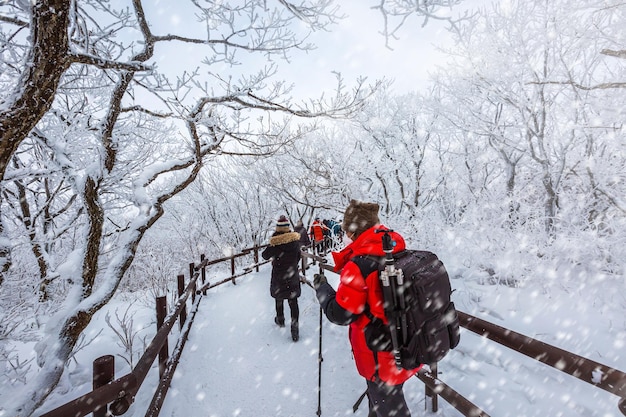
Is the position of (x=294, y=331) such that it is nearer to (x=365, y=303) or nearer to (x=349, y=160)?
(x=365, y=303)

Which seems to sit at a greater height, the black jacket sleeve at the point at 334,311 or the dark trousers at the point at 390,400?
the black jacket sleeve at the point at 334,311

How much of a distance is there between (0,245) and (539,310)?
26.1ft

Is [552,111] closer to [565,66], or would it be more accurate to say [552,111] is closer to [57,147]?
[565,66]

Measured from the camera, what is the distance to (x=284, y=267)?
17.4 ft

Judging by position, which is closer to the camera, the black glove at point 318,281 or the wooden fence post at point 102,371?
the wooden fence post at point 102,371

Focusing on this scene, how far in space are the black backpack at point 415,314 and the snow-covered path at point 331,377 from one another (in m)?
1.49

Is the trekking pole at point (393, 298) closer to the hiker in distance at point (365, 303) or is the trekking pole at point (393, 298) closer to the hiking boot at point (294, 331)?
the hiker in distance at point (365, 303)

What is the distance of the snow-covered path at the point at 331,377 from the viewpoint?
3082 millimetres

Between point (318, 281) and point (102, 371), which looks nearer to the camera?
point (102, 371)

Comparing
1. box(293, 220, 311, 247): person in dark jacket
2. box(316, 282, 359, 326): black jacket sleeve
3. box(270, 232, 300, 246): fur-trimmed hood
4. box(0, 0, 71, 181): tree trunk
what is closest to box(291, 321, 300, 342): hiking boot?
box(270, 232, 300, 246): fur-trimmed hood

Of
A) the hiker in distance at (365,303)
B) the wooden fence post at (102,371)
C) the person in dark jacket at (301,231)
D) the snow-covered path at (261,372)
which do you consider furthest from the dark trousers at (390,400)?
the person in dark jacket at (301,231)

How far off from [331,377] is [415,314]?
254cm

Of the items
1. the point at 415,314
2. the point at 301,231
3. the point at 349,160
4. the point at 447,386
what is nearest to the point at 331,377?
the point at 447,386

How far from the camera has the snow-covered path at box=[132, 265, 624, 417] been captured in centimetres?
308
